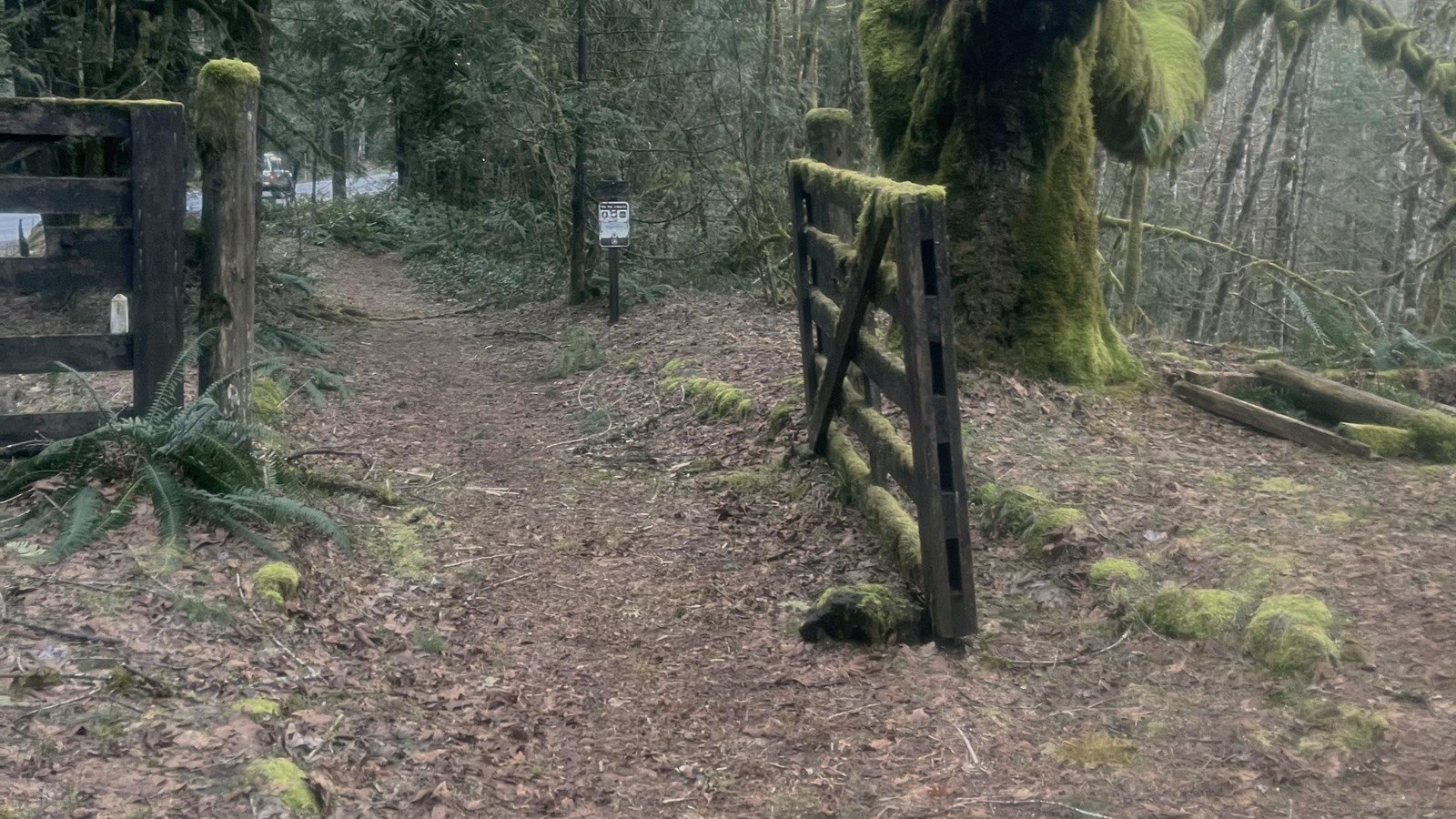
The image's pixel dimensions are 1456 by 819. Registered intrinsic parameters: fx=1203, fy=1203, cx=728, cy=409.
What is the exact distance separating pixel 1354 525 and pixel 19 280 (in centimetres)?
694

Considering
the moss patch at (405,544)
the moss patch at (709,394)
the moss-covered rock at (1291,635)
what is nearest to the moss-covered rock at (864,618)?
the moss-covered rock at (1291,635)

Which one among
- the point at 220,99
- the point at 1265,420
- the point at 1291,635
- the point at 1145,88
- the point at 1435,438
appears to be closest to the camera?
the point at 1291,635

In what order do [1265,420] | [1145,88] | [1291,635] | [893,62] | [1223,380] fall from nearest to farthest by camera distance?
1. [1291,635]
2. [1265,420]
3. [1223,380]
4. [893,62]
5. [1145,88]

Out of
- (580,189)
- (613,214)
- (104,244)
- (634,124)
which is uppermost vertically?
(634,124)

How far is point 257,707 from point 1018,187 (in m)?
6.35

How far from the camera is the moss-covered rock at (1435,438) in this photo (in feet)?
24.7

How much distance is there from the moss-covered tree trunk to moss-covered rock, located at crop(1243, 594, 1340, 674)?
3.65 m

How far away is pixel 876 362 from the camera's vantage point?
6430 millimetres

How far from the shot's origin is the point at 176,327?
6379 mm

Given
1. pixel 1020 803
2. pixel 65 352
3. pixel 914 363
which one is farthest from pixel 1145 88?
pixel 65 352

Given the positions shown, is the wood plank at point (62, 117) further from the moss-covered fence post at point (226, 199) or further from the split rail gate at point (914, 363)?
the split rail gate at point (914, 363)

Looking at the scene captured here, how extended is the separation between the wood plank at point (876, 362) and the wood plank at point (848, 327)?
95mm

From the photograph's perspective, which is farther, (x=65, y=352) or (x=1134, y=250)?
(x=1134, y=250)

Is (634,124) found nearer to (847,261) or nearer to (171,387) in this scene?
(847,261)
